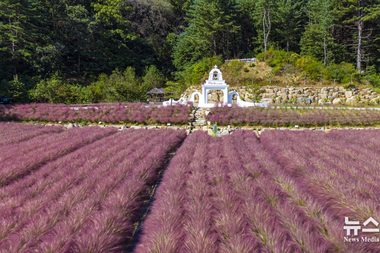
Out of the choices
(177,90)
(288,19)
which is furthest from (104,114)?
(288,19)

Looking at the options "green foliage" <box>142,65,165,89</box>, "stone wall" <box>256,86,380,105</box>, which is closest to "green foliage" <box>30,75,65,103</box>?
"green foliage" <box>142,65,165,89</box>

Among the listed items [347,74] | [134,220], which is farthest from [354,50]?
[134,220]

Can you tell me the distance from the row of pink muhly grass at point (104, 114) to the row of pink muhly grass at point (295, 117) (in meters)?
2.95

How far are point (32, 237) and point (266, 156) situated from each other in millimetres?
5078

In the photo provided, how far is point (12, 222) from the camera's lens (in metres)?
2.43

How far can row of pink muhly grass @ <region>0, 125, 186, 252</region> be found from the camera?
2.12 m

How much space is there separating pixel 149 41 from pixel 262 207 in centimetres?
4170

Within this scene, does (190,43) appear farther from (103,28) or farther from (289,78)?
(289,78)

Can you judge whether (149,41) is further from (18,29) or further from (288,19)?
(288,19)

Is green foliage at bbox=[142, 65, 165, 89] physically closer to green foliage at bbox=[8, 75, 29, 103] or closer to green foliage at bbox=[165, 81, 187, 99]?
green foliage at bbox=[165, 81, 187, 99]

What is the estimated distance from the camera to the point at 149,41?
38.6m

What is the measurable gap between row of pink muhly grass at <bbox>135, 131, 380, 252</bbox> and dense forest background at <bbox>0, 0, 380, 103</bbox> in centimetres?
1935

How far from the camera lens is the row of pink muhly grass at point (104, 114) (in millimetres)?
14461

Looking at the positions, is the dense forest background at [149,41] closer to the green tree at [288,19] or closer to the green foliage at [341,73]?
the green tree at [288,19]
